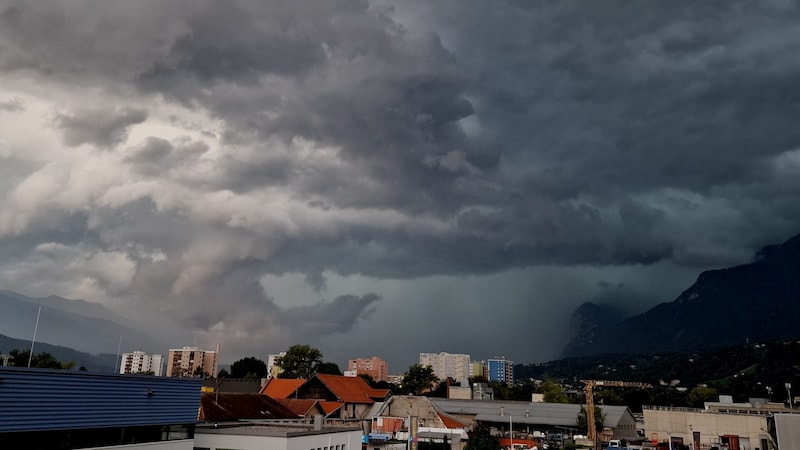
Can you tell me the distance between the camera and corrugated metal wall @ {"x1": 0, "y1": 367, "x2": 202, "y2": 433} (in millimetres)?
26828

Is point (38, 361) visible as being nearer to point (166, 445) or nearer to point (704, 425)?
point (166, 445)

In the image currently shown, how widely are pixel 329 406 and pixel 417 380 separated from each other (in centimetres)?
5221

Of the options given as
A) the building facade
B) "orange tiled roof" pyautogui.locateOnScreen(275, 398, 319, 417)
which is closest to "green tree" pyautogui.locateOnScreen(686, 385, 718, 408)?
"orange tiled roof" pyautogui.locateOnScreen(275, 398, 319, 417)

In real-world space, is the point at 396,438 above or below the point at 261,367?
below

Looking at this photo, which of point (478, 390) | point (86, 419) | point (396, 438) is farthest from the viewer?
point (478, 390)

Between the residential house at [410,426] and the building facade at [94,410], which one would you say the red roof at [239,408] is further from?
the building facade at [94,410]

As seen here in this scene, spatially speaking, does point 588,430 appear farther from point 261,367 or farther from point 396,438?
point 261,367

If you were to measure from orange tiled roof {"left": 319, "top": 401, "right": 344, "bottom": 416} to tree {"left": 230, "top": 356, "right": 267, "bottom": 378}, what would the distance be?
237ft

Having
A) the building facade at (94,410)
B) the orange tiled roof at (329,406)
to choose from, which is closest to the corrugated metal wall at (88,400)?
the building facade at (94,410)

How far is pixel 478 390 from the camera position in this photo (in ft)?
488

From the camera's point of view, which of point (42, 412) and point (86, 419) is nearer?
point (42, 412)

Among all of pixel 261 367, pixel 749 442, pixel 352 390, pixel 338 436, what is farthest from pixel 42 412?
pixel 261 367

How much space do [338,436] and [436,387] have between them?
13167 cm

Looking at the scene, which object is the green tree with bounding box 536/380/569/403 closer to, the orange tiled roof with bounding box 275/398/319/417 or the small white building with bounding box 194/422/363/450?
the orange tiled roof with bounding box 275/398/319/417
